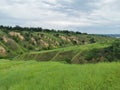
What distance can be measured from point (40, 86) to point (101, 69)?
12.4 feet

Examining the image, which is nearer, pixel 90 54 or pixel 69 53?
A: pixel 90 54

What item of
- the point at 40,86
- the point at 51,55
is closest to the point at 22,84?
the point at 40,86

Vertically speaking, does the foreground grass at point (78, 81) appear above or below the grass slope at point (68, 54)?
above

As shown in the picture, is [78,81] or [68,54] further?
[68,54]

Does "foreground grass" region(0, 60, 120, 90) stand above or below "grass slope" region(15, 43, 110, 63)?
above

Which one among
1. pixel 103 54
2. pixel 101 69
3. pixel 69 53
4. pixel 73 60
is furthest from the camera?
pixel 69 53

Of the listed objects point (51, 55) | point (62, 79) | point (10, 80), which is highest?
point (62, 79)

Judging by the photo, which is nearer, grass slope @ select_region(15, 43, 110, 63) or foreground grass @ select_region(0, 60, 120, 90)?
foreground grass @ select_region(0, 60, 120, 90)

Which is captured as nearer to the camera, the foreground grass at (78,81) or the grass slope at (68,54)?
the foreground grass at (78,81)

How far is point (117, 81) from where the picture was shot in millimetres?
14812

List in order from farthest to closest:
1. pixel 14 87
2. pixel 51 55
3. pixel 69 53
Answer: pixel 51 55
pixel 69 53
pixel 14 87

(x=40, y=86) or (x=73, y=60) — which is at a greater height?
(x=40, y=86)

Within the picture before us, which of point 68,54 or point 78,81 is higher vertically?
point 78,81

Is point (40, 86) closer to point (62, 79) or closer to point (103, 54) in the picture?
point (62, 79)
